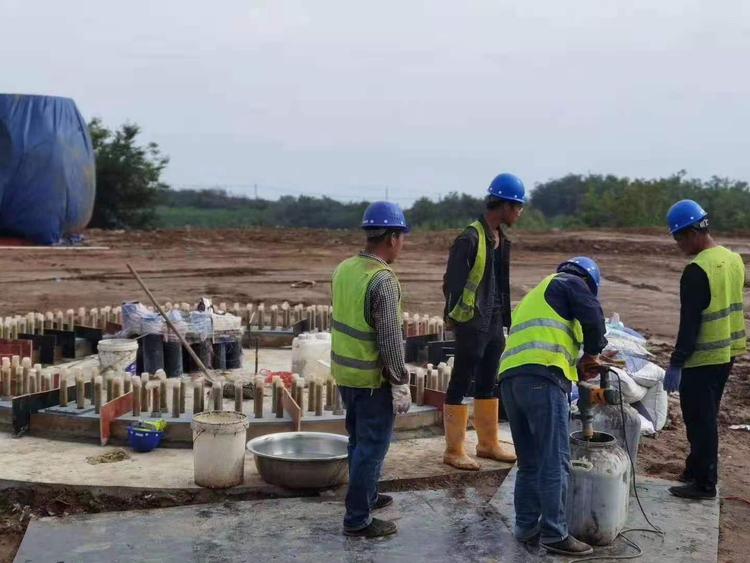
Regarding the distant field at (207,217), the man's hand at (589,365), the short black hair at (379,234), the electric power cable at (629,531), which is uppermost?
the distant field at (207,217)

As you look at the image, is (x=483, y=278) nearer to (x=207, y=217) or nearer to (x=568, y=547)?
(x=568, y=547)

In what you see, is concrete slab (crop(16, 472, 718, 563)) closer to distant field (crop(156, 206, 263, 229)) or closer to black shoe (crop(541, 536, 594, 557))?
black shoe (crop(541, 536, 594, 557))

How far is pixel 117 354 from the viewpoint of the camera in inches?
328

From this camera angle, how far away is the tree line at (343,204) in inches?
1347

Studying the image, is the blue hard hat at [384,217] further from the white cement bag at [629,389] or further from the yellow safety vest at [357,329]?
the white cement bag at [629,389]

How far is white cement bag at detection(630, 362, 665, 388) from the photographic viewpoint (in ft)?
24.8

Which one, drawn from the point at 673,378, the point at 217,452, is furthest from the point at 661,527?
the point at 217,452

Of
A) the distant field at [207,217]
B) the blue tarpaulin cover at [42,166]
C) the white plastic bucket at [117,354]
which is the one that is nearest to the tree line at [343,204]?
the distant field at [207,217]

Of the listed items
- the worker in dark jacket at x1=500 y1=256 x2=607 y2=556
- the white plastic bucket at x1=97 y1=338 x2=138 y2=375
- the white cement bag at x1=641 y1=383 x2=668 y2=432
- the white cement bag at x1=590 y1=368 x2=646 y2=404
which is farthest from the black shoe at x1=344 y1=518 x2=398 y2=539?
the white plastic bucket at x1=97 y1=338 x2=138 y2=375

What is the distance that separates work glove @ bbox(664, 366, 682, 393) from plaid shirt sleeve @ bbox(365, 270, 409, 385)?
6.23ft

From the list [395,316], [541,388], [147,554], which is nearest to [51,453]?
[147,554]

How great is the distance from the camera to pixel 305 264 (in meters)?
22.7

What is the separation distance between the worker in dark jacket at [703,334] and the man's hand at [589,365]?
32.0 inches

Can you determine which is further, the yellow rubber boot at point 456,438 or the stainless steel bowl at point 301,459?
the yellow rubber boot at point 456,438
